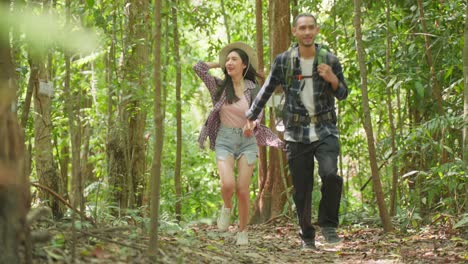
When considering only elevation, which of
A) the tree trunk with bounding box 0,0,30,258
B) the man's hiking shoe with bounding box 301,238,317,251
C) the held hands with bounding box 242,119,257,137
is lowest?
the man's hiking shoe with bounding box 301,238,317,251

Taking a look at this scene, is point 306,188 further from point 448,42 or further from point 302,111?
point 448,42

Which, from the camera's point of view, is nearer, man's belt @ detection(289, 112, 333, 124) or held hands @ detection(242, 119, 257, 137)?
man's belt @ detection(289, 112, 333, 124)

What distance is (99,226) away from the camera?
14.3 ft

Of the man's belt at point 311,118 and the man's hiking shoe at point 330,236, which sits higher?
the man's belt at point 311,118

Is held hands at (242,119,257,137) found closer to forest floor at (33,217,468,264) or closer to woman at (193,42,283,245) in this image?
woman at (193,42,283,245)

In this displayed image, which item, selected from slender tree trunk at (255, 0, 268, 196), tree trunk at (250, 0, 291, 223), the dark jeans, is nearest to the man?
the dark jeans

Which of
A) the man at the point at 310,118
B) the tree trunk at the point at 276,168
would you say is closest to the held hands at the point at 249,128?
the man at the point at 310,118

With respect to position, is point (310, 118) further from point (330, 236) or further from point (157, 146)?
point (157, 146)

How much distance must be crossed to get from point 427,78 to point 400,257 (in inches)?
122

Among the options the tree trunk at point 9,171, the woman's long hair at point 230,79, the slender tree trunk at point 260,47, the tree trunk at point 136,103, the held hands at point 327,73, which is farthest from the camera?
the slender tree trunk at point 260,47

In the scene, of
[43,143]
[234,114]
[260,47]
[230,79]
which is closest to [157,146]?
[234,114]

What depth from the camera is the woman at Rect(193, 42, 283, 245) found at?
6535 millimetres

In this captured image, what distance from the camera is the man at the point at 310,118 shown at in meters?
6.05

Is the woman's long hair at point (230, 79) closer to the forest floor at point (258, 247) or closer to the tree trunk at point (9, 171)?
the forest floor at point (258, 247)
